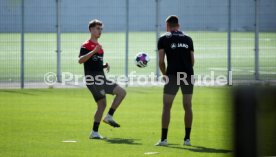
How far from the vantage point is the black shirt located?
34.2 feet

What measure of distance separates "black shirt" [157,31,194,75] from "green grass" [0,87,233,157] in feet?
3.81

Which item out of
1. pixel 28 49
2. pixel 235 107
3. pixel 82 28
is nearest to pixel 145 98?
pixel 82 28

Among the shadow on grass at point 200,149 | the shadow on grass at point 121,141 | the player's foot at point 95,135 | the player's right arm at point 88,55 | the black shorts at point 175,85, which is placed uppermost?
the player's right arm at point 88,55

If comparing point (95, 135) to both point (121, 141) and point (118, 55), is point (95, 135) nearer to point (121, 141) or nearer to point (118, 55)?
point (121, 141)

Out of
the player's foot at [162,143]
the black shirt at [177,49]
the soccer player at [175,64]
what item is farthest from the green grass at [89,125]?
the black shirt at [177,49]

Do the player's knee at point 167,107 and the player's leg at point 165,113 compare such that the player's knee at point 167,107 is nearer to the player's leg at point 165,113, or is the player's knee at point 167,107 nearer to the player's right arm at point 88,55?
the player's leg at point 165,113

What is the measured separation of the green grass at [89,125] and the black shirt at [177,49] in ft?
3.81

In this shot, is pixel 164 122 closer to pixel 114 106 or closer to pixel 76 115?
pixel 114 106

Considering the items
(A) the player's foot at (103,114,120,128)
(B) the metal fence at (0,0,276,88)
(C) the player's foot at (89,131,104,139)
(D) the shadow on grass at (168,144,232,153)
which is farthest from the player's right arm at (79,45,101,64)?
(B) the metal fence at (0,0,276,88)

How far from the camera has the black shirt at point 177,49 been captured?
34.2 feet

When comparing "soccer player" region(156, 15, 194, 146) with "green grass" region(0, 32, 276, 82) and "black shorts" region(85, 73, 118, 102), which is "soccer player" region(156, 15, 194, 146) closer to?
"black shorts" region(85, 73, 118, 102)

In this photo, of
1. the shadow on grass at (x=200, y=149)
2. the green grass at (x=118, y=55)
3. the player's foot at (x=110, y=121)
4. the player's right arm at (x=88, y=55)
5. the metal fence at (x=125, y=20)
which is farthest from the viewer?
the green grass at (x=118, y=55)

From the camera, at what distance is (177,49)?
1045cm

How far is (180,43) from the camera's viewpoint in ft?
34.2
